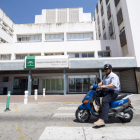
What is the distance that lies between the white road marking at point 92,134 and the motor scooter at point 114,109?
0.46m

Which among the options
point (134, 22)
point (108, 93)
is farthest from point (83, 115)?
point (134, 22)

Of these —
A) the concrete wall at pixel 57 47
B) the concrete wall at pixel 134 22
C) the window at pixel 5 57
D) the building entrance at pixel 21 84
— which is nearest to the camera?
the concrete wall at pixel 134 22

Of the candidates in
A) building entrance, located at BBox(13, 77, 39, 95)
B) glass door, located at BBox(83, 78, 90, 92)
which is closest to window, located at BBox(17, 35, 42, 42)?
building entrance, located at BBox(13, 77, 39, 95)

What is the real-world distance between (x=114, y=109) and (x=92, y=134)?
3.65ft

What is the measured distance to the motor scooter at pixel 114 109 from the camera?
3213 mm

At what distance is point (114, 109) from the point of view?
126 inches

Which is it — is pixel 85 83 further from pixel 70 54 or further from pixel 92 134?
pixel 92 134

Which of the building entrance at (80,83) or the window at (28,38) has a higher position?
the window at (28,38)

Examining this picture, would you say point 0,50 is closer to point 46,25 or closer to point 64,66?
point 46,25

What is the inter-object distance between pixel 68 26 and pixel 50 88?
466 inches

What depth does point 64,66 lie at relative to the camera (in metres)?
13.0

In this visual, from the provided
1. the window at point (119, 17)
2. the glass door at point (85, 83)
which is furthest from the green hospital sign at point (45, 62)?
the window at point (119, 17)

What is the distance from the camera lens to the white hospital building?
13.2m

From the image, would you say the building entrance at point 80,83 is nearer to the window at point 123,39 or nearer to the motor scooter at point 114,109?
the window at point 123,39
